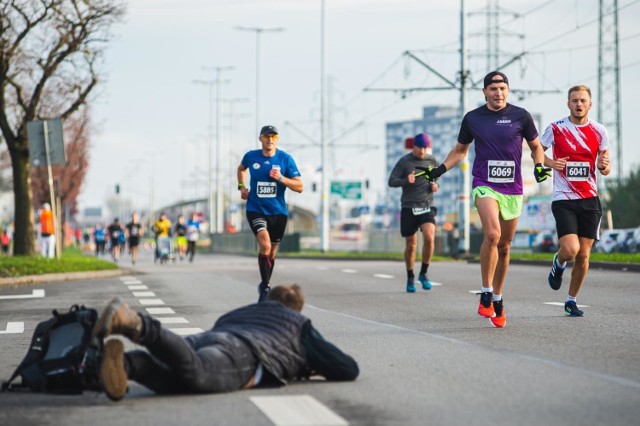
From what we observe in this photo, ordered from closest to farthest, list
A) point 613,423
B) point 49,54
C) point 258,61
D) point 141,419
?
point 613,423 < point 141,419 < point 49,54 < point 258,61

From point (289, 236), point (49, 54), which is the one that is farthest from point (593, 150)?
point (289, 236)

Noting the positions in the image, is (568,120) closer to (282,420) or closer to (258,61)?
(282,420)

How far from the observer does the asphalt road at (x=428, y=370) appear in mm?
6316

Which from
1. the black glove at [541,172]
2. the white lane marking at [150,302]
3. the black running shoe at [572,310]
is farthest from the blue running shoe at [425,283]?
the black glove at [541,172]

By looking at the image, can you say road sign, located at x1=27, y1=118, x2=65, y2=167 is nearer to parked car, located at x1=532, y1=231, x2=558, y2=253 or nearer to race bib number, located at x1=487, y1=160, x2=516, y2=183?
race bib number, located at x1=487, y1=160, x2=516, y2=183

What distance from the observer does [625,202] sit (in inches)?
2876

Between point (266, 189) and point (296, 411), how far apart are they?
838 centimetres

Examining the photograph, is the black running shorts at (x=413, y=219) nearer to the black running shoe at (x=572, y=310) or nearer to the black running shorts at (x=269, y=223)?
the black running shorts at (x=269, y=223)

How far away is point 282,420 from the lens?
6188mm

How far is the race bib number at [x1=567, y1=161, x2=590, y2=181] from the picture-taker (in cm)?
1203

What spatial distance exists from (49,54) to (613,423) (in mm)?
28768

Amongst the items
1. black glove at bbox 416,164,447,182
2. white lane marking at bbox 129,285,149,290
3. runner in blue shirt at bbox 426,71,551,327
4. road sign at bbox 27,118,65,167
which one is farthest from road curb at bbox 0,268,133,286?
runner in blue shirt at bbox 426,71,551,327

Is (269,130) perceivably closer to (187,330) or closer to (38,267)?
(187,330)

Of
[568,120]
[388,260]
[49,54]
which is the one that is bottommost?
[388,260]
